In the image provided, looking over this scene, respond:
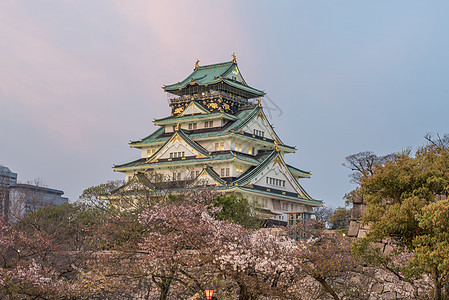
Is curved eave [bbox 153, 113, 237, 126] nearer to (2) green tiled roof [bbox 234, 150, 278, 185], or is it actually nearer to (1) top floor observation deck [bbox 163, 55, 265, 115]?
(1) top floor observation deck [bbox 163, 55, 265, 115]

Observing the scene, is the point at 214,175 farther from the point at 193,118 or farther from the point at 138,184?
the point at 138,184

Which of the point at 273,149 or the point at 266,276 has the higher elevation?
the point at 273,149

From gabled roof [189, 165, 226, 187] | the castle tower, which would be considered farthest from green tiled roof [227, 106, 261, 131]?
gabled roof [189, 165, 226, 187]

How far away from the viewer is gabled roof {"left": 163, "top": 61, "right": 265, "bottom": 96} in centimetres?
6456

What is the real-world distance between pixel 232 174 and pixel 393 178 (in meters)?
39.8

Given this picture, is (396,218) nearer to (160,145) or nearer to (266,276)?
(266,276)

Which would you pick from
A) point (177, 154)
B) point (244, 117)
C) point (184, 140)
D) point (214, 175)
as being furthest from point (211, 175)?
point (244, 117)

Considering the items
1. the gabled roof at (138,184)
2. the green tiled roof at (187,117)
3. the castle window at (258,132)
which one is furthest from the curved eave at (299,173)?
the gabled roof at (138,184)

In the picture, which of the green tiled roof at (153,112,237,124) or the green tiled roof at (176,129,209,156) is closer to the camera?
the green tiled roof at (176,129,209,156)

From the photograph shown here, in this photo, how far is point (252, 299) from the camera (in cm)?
2481

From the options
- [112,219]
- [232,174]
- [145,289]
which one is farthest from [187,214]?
[232,174]

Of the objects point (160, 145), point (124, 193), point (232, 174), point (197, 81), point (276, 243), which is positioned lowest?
point (276, 243)

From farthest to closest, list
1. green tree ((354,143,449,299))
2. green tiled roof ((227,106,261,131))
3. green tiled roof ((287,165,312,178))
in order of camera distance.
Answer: green tiled roof ((287,165,312,178)), green tiled roof ((227,106,261,131)), green tree ((354,143,449,299))

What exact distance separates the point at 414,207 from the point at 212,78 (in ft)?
161
